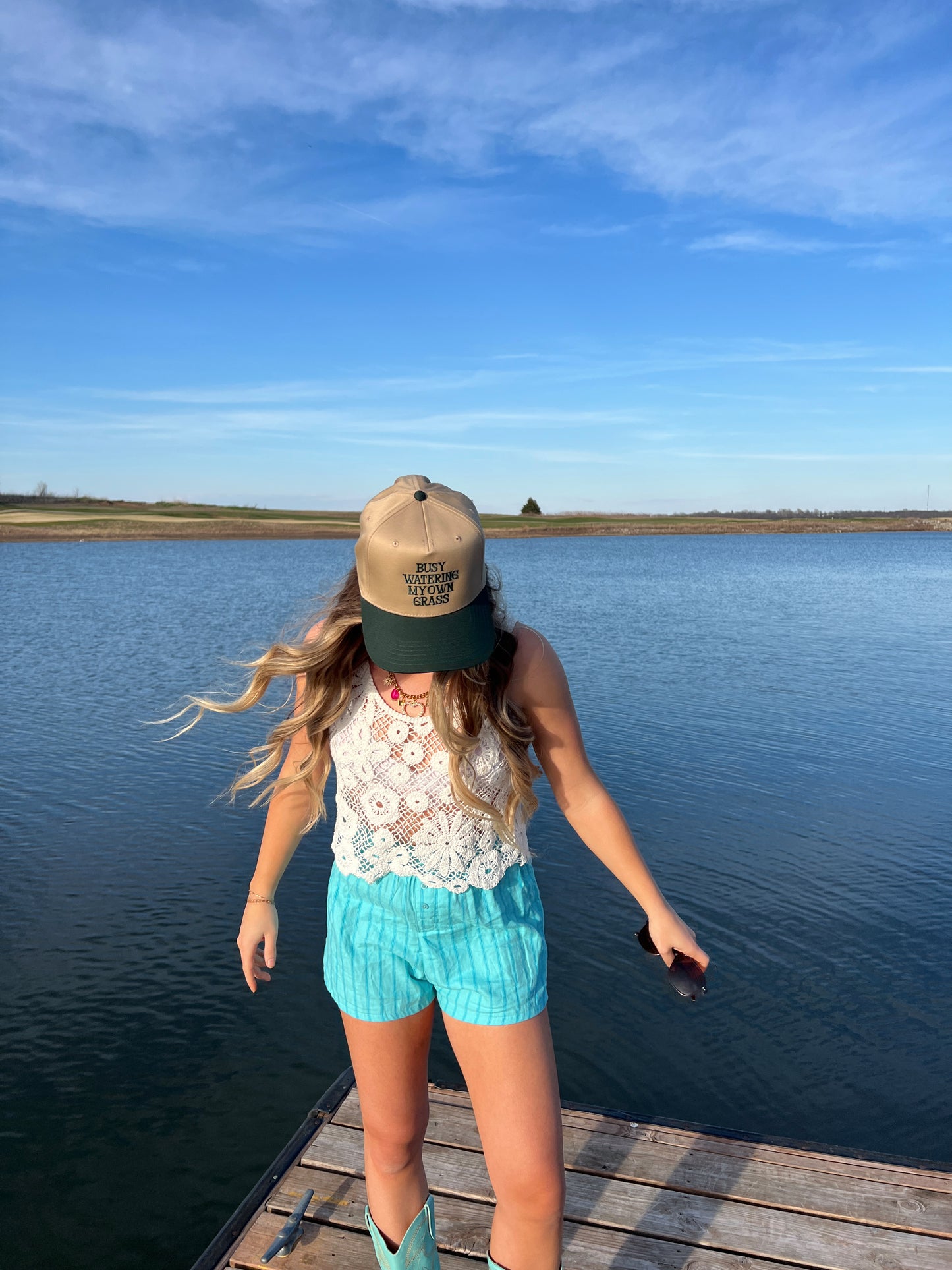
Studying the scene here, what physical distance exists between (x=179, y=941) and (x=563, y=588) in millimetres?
29237

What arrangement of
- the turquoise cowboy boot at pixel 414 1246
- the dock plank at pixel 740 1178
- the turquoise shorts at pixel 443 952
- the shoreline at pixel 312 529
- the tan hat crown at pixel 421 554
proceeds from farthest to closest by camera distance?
the shoreline at pixel 312 529 < the dock plank at pixel 740 1178 < the turquoise cowboy boot at pixel 414 1246 < the turquoise shorts at pixel 443 952 < the tan hat crown at pixel 421 554

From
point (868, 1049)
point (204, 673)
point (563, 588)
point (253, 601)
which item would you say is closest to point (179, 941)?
point (868, 1049)

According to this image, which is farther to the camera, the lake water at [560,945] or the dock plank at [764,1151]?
the lake water at [560,945]

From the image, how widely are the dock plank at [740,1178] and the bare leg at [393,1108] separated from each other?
1.10m

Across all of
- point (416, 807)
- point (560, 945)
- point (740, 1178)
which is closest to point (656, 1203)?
point (740, 1178)

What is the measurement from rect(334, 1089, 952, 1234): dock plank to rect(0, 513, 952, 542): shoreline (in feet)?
160

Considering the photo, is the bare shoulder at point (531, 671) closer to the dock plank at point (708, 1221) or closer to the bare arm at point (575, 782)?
the bare arm at point (575, 782)

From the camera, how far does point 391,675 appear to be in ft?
6.82

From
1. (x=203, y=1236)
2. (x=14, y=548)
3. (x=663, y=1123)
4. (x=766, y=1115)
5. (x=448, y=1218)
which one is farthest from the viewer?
(x=14, y=548)

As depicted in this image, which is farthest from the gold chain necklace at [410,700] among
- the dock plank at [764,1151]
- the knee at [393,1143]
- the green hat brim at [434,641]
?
the dock plank at [764,1151]

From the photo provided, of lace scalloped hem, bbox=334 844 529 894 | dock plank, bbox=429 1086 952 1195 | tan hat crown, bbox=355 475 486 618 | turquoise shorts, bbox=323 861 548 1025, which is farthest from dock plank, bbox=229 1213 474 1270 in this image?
tan hat crown, bbox=355 475 486 618

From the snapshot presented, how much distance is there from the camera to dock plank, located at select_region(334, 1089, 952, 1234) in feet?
9.45

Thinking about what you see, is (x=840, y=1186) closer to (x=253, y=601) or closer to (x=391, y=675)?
(x=391, y=675)

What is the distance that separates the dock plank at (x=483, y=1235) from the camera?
2.71 m
